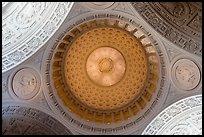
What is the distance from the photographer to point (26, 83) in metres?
12.6

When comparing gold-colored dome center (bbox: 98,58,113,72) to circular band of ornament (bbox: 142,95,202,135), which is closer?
circular band of ornament (bbox: 142,95,202,135)

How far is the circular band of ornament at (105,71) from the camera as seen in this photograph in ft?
43.0

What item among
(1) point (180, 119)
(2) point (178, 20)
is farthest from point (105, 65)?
(2) point (178, 20)

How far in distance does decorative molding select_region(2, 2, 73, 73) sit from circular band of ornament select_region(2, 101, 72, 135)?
4.47 ft

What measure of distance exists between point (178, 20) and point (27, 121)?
5.65 meters

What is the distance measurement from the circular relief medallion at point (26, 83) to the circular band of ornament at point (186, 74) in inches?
169

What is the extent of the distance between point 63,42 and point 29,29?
125 cm

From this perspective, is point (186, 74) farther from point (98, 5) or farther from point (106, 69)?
Result: point (98, 5)

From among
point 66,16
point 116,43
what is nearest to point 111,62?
point 116,43

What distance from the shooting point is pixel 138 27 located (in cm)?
1212

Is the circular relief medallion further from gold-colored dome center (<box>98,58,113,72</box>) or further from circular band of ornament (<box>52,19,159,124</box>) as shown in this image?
gold-colored dome center (<box>98,58,113,72</box>)

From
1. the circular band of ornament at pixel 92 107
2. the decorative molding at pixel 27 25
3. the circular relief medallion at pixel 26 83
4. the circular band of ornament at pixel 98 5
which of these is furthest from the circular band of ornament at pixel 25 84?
the circular band of ornament at pixel 98 5

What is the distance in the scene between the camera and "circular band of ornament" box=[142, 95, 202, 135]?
12086mm

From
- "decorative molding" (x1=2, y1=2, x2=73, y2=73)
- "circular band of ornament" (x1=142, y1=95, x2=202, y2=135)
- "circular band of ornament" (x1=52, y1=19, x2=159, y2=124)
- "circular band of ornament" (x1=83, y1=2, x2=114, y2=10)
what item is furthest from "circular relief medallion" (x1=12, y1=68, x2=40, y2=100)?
"circular band of ornament" (x1=142, y1=95, x2=202, y2=135)
